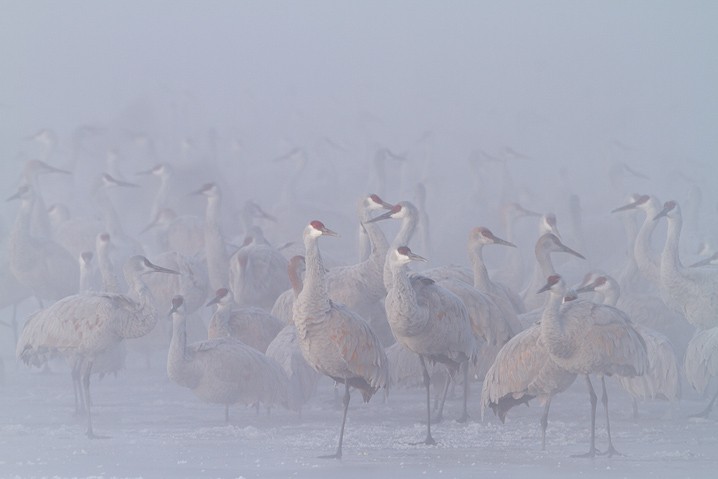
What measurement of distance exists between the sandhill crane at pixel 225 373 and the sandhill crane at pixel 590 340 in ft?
5.69

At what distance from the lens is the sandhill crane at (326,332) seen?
6590 millimetres

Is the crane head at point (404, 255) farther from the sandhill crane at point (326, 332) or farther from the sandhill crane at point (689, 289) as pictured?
the sandhill crane at point (689, 289)

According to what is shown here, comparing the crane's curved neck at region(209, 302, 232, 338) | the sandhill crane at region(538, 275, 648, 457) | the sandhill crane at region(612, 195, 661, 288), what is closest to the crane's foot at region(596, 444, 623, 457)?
the sandhill crane at region(538, 275, 648, 457)

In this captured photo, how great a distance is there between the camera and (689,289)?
865 centimetres

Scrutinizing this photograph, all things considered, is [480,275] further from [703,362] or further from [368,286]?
[703,362]

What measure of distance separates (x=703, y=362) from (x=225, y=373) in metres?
2.82

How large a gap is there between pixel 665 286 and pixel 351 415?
249cm

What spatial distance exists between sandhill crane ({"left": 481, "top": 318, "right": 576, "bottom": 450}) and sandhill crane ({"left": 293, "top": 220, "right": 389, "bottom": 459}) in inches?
26.3

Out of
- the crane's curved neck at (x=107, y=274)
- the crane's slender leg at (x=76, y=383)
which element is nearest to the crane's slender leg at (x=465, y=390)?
the crane's slender leg at (x=76, y=383)

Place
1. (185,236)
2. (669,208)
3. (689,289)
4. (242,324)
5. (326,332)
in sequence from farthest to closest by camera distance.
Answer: (185,236) → (669,208) → (689,289) → (242,324) → (326,332)

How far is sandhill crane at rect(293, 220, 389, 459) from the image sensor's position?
259 inches

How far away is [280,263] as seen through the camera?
9.25 meters

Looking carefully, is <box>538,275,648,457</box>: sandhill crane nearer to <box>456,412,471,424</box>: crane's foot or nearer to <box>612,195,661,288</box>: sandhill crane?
<box>456,412,471,424</box>: crane's foot

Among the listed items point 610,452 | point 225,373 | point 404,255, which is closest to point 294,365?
point 225,373
